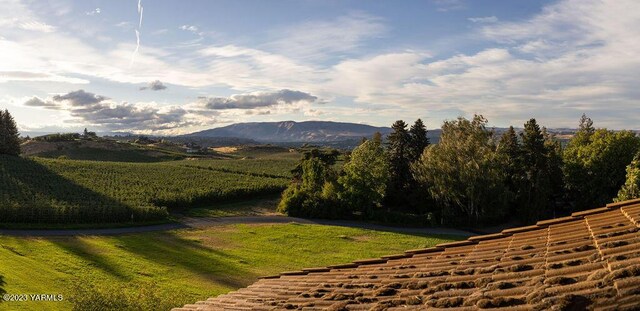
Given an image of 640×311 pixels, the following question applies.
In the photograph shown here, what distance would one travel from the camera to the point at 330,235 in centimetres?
5553

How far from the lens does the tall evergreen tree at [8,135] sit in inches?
4176

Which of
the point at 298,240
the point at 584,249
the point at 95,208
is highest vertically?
the point at 584,249

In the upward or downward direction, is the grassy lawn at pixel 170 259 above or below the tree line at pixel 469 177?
below

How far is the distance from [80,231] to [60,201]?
1494cm

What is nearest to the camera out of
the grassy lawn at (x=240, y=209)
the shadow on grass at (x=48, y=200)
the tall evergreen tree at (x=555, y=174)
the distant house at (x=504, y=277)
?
the distant house at (x=504, y=277)

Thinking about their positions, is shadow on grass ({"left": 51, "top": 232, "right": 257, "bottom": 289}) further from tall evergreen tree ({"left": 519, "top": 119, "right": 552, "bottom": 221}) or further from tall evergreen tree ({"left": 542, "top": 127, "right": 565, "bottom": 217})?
tall evergreen tree ({"left": 542, "top": 127, "right": 565, "bottom": 217})

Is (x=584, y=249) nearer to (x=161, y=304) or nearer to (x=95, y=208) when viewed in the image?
(x=161, y=304)

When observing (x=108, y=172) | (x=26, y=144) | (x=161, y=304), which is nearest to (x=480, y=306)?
(x=161, y=304)

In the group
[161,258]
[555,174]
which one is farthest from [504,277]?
[555,174]

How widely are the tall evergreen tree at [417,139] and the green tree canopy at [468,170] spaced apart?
7.43 m

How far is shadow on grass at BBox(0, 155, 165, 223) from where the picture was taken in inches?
2090

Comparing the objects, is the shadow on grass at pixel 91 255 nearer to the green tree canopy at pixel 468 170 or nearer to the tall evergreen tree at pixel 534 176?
the green tree canopy at pixel 468 170

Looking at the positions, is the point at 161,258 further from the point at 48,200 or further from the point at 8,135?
the point at 8,135

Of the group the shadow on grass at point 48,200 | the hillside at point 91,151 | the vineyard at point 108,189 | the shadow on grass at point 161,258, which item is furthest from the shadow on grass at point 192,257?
the hillside at point 91,151
